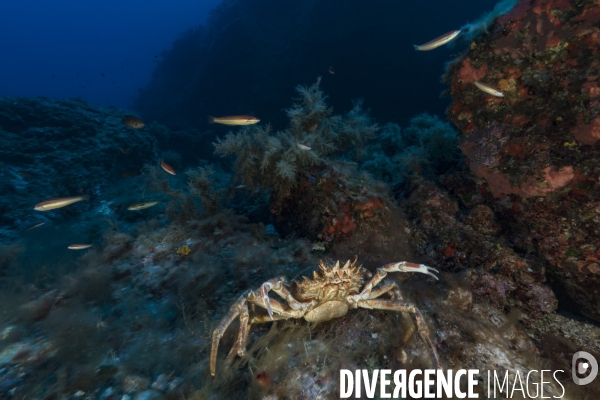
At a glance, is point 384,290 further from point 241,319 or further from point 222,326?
point 222,326

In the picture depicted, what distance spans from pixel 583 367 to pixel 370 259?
293 cm

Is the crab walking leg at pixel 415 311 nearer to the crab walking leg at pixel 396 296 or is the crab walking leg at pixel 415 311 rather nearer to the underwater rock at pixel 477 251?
the crab walking leg at pixel 396 296

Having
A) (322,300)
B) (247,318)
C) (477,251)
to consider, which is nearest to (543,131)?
(477,251)

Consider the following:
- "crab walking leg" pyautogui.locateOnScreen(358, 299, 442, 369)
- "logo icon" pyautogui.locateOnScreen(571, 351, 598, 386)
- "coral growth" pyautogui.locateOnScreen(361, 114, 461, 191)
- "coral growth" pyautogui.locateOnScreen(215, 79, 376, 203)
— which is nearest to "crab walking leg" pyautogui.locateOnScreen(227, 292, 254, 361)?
"crab walking leg" pyautogui.locateOnScreen(358, 299, 442, 369)

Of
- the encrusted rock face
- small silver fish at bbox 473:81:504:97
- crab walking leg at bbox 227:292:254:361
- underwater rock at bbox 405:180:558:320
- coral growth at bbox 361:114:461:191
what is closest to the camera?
crab walking leg at bbox 227:292:254:361

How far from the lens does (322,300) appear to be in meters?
3.25

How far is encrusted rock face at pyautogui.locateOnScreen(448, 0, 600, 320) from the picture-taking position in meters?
3.70

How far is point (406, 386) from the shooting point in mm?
2863

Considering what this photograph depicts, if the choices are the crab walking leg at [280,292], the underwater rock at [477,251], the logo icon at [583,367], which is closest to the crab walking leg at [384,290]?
the crab walking leg at [280,292]

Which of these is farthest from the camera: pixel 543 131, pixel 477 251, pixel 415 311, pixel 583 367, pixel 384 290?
pixel 477 251

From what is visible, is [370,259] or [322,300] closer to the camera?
[322,300]

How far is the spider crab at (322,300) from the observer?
3002mm

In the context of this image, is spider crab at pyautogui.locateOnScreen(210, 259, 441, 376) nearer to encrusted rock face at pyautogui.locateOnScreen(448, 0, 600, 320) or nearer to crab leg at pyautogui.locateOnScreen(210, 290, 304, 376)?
crab leg at pyautogui.locateOnScreen(210, 290, 304, 376)

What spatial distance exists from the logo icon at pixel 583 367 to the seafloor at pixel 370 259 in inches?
3.7
